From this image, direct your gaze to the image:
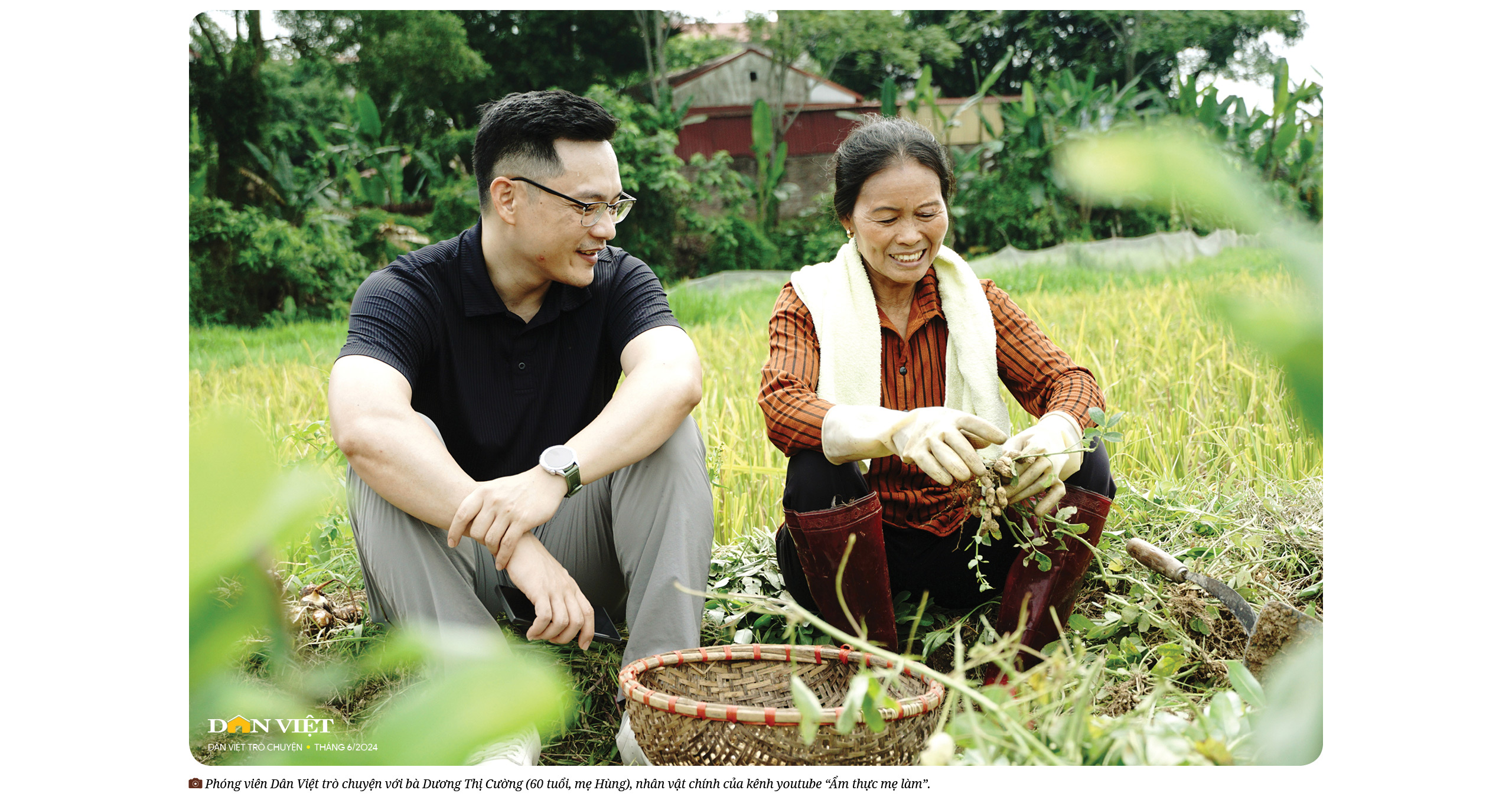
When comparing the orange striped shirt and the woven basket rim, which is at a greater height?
the orange striped shirt

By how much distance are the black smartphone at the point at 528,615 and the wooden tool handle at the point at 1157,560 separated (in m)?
0.92

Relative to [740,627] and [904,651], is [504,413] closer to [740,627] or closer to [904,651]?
[740,627]

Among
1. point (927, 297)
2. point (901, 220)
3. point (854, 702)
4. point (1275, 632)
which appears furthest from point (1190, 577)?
point (854, 702)

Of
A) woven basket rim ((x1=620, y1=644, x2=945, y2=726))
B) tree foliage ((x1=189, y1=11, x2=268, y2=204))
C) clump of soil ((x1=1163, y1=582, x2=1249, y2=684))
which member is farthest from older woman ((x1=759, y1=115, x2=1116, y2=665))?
tree foliage ((x1=189, y1=11, x2=268, y2=204))

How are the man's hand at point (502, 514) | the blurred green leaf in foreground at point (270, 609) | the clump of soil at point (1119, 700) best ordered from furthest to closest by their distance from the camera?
the clump of soil at point (1119, 700) → the man's hand at point (502, 514) → the blurred green leaf in foreground at point (270, 609)

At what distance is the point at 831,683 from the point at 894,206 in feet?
2.54

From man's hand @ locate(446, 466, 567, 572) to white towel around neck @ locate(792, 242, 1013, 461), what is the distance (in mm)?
508

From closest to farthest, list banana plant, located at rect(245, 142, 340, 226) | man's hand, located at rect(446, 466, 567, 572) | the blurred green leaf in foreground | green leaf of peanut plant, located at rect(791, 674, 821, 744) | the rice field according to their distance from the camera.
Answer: the blurred green leaf in foreground < green leaf of peanut plant, located at rect(791, 674, 821, 744) < man's hand, located at rect(446, 466, 567, 572) < the rice field < banana plant, located at rect(245, 142, 340, 226)

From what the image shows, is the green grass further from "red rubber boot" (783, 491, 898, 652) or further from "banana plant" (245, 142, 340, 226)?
"banana plant" (245, 142, 340, 226)

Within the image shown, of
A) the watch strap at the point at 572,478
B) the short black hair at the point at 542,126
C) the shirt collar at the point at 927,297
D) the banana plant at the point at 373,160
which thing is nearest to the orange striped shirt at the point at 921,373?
the shirt collar at the point at 927,297

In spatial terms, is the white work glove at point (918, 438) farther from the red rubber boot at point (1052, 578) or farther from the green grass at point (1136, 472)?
the green grass at point (1136, 472)

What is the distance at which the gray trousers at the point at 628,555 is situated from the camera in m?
1.60

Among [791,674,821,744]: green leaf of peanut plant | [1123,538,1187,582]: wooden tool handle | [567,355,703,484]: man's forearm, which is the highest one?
[567,355,703,484]: man's forearm

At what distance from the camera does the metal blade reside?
1.67 m
